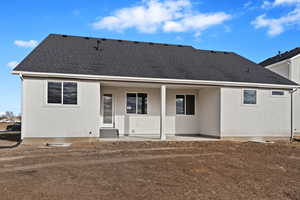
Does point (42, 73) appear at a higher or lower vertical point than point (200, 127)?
higher

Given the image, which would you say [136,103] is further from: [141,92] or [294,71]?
[294,71]

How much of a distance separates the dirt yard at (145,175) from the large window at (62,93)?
8.33 feet

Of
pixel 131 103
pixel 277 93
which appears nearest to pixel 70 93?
pixel 131 103

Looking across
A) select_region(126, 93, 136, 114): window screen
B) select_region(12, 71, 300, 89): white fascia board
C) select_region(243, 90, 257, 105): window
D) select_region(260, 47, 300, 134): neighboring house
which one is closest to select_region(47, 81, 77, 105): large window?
select_region(12, 71, 300, 89): white fascia board

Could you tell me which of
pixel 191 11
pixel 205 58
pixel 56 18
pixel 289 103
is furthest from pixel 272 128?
pixel 56 18

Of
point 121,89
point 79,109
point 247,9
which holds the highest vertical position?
point 247,9

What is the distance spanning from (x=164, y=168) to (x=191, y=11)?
12713 mm

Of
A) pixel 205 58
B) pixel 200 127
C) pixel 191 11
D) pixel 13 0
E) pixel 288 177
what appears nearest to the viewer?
pixel 288 177

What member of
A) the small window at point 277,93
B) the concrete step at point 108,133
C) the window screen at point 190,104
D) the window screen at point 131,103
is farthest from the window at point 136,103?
the small window at point 277,93

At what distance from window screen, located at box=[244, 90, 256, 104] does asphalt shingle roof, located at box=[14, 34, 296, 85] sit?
590mm

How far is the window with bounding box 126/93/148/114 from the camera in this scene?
1315 centimetres

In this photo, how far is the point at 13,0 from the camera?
12227mm

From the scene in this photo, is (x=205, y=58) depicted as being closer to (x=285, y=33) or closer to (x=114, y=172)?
(x=285, y=33)

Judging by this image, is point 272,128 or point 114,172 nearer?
point 114,172
